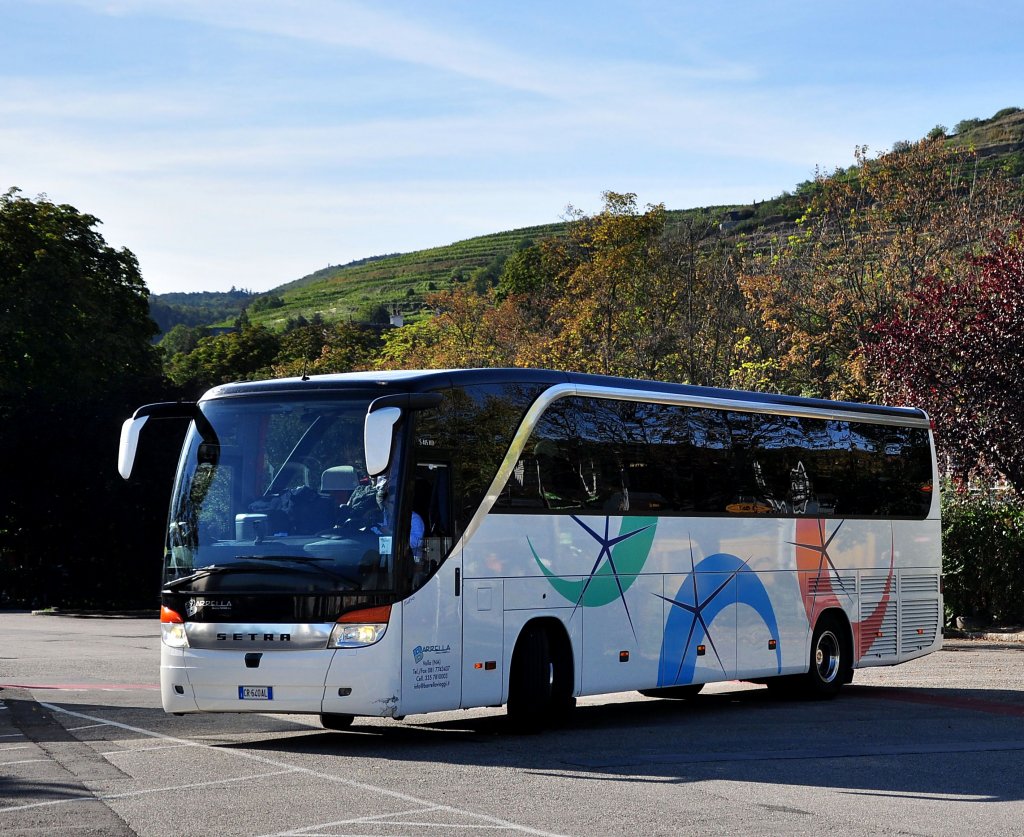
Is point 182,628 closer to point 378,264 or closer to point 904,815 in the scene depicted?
point 904,815

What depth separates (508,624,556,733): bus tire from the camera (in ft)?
43.8

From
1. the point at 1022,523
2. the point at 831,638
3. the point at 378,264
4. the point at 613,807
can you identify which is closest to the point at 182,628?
the point at 613,807

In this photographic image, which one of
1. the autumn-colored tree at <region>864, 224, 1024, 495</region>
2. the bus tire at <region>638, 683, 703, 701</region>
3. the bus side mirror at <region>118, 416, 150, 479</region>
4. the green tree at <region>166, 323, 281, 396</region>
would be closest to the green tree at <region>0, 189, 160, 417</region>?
the autumn-colored tree at <region>864, 224, 1024, 495</region>

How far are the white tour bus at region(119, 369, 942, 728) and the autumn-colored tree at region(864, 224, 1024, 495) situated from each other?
7910 millimetres

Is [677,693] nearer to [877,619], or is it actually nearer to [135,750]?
[877,619]

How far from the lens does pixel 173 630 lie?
12.6 meters

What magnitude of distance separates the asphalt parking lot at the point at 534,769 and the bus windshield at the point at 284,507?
145 cm

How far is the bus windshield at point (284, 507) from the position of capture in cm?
1216

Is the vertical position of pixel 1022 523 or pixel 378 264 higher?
pixel 378 264

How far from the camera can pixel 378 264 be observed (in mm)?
193500

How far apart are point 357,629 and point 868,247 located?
103 feet

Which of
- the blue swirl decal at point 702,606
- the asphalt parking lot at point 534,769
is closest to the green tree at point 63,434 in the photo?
the asphalt parking lot at point 534,769

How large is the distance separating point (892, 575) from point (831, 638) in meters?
1.46

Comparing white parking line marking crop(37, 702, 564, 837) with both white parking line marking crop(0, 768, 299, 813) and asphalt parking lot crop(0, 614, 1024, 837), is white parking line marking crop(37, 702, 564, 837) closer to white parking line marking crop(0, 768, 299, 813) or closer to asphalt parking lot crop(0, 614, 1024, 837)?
asphalt parking lot crop(0, 614, 1024, 837)
